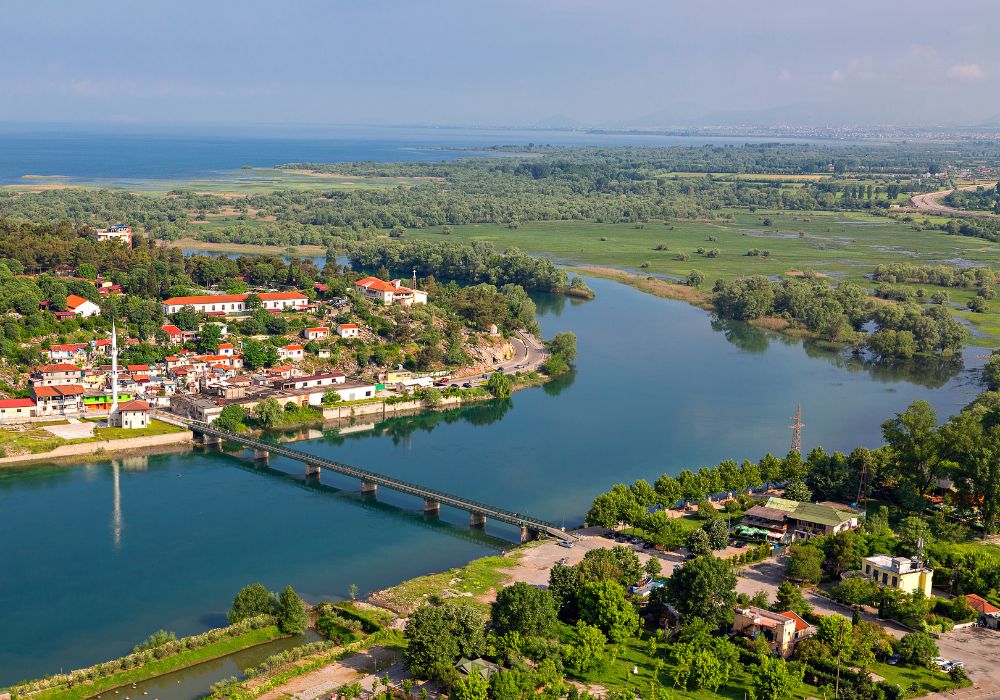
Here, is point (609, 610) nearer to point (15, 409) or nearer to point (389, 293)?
point (15, 409)

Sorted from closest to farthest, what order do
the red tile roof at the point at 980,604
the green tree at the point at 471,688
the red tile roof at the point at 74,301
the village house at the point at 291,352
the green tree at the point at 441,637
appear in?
the green tree at the point at 471,688 → the green tree at the point at 441,637 → the red tile roof at the point at 980,604 → the village house at the point at 291,352 → the red tile roof at the point at 74,301

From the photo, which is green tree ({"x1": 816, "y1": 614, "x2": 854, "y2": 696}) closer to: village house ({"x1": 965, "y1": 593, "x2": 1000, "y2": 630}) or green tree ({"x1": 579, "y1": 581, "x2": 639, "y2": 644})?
green tree ({"x1": 579, "y1": 581, "x2": 639, "y2": 644})

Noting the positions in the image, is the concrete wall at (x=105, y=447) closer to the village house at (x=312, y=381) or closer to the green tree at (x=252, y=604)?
the village house at (x=312, y=381)

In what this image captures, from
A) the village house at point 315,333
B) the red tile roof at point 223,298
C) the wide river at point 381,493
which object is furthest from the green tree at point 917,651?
the red tile roof at point 223,298

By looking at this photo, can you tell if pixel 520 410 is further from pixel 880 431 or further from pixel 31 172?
pixel 31 172

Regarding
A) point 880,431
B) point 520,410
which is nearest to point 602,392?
point 520,410

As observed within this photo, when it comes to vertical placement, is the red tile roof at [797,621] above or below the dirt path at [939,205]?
below

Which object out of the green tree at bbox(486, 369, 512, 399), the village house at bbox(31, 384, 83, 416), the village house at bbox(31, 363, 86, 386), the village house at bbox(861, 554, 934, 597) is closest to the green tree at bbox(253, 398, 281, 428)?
the village house at bbox(31, 384, 83, 416)
